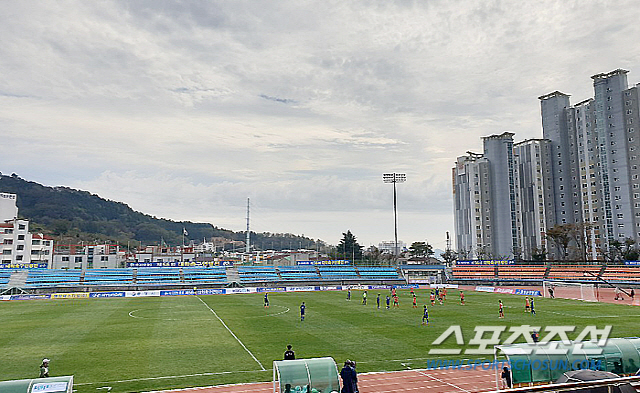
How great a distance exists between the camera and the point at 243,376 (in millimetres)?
20391

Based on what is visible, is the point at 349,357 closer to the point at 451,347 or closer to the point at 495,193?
the point at 451,347

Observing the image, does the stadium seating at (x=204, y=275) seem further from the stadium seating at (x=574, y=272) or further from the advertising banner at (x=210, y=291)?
the stadium seating at (x=574, y=272)

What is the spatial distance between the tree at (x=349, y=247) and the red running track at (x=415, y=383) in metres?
119

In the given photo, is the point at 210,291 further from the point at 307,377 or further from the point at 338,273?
the point at 307,377

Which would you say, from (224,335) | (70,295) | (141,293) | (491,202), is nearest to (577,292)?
(224,335)

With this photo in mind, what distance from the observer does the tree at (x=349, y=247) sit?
14050 centimetres

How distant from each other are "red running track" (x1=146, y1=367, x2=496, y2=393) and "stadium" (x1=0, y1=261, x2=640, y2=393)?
0.08 meters

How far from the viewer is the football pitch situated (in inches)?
846

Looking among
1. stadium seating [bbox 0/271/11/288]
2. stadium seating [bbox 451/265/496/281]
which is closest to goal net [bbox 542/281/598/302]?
stadium seating [bbox 451/265/496/281]

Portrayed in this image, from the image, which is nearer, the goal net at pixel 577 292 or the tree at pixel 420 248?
the goal net at pixel 577 292

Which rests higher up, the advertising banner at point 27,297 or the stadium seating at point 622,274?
the stadium seating at point 622,274

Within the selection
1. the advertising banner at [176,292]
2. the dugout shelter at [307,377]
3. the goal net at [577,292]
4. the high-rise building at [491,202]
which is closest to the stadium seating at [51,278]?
the advertising banner at [176,292]

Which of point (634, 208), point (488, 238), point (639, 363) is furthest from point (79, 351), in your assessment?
point (488, 238)

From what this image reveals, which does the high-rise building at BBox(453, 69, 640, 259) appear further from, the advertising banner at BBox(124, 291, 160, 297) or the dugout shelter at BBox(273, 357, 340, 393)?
the dugout shelter at BBox(273, 357, 340, 393)
